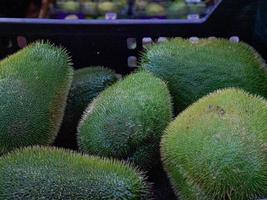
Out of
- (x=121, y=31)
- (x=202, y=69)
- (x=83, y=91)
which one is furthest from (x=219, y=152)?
(x=121, y=31)

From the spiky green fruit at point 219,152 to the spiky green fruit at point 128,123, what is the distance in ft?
0.24

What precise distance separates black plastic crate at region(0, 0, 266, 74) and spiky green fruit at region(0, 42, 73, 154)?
0.19 meters

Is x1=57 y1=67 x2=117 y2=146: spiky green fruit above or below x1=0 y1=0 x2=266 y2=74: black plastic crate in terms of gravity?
below

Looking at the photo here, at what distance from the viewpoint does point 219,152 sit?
839mm

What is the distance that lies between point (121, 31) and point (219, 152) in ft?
1.80

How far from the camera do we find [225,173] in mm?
832

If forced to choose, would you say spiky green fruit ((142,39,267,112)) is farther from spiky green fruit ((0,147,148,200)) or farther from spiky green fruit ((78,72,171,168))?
spiky green fruit ((0,147,148,200))

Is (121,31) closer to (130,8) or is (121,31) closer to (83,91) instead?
(83,91)

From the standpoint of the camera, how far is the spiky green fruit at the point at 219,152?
0.83 meters

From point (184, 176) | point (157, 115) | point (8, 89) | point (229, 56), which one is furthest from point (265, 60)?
point (8, 89)

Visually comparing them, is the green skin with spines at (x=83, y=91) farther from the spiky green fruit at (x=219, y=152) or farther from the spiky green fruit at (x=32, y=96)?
the spiky green fruit at (x=219, y=152)

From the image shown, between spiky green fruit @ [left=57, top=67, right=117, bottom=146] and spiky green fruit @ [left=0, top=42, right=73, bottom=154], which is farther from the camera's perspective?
spiky green fruit @ [left=57, top=67, right=117, bottom=146]

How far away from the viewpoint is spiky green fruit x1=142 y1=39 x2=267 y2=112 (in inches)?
44.1

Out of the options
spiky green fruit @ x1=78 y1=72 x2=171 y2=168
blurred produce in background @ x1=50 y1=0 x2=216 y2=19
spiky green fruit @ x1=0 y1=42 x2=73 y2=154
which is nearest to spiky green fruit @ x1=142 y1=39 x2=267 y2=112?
spiky green fruit @ x1=78 y1=72 x2=171 y2=168
